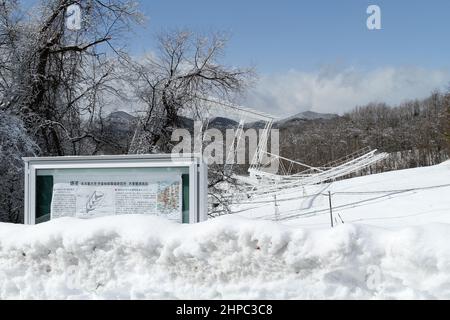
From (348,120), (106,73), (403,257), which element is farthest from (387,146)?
(403,257)

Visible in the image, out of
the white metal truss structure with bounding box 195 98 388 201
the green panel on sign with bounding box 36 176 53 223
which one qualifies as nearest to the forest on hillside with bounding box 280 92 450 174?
the white metal truss structure with bounding box 195 98 388 201

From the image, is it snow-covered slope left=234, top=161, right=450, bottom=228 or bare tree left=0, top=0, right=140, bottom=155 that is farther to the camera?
snow-covered slope left=234, top=161, right=450, bottom=228

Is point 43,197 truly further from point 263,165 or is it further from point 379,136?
point 379,136

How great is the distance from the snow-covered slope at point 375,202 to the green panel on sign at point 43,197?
58.4 ft

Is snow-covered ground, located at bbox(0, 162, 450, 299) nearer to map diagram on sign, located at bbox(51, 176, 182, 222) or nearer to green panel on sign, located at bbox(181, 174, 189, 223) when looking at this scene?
map diagram on sign, located at bbox(51, 176, 182, 222)

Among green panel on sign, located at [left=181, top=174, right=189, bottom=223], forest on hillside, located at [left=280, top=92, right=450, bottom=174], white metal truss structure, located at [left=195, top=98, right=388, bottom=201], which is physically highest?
forest on hillside, located at [left=280, top=92, right=450, bottom=174]

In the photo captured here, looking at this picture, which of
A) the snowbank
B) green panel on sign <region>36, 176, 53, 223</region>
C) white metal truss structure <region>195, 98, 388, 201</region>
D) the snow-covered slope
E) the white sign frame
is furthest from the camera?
the snow-covered slope

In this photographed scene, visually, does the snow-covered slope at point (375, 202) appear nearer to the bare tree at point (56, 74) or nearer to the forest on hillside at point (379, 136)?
the bare tree at point (56, 74)

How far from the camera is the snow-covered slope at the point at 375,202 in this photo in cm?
2769

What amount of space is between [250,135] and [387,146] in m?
68.0

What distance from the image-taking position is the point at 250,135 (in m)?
18.9

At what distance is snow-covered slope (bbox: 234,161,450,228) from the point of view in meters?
27.7

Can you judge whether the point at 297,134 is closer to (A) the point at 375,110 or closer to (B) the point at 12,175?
(A) the point at 375,110

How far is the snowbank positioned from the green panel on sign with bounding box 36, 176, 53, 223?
6.95 feet
